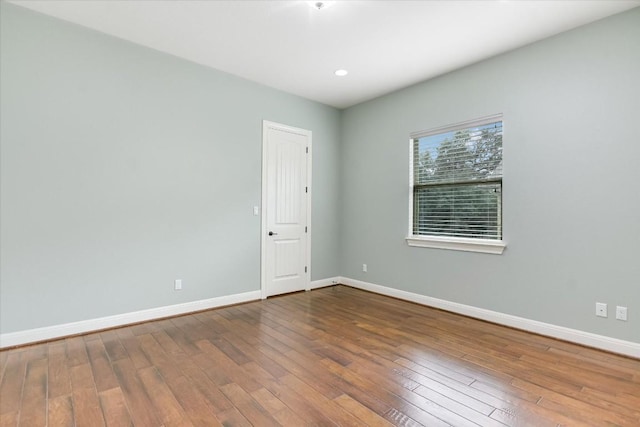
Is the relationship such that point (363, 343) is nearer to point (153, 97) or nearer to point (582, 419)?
point (582, 419)

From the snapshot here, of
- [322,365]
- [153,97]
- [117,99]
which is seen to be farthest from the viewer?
[153,97]

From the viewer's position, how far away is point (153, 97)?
3.49 meters

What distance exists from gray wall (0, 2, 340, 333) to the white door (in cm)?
19

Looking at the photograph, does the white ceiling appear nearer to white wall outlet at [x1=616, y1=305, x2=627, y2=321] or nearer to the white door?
the white door

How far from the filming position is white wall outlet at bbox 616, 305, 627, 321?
2703 millimetres

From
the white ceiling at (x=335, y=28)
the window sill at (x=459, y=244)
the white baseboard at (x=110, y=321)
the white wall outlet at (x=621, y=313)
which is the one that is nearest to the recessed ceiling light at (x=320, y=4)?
the white ceiling at (x=335, y=28)

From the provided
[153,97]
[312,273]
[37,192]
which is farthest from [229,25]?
[312,273]

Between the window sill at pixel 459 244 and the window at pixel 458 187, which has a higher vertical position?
the window at pixel 458 187

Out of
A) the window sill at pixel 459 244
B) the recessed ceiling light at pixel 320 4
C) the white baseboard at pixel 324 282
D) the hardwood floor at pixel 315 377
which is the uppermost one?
the recessed ceiling light at pixel 320 4

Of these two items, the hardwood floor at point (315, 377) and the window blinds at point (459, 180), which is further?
the window blinds at point (459, 180)

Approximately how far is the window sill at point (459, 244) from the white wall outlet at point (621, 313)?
1.01 metres

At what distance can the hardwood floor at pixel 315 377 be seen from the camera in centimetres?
186

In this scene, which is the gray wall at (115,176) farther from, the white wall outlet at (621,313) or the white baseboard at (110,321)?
the white wall outlet at (621,313)

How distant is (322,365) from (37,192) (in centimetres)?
290
